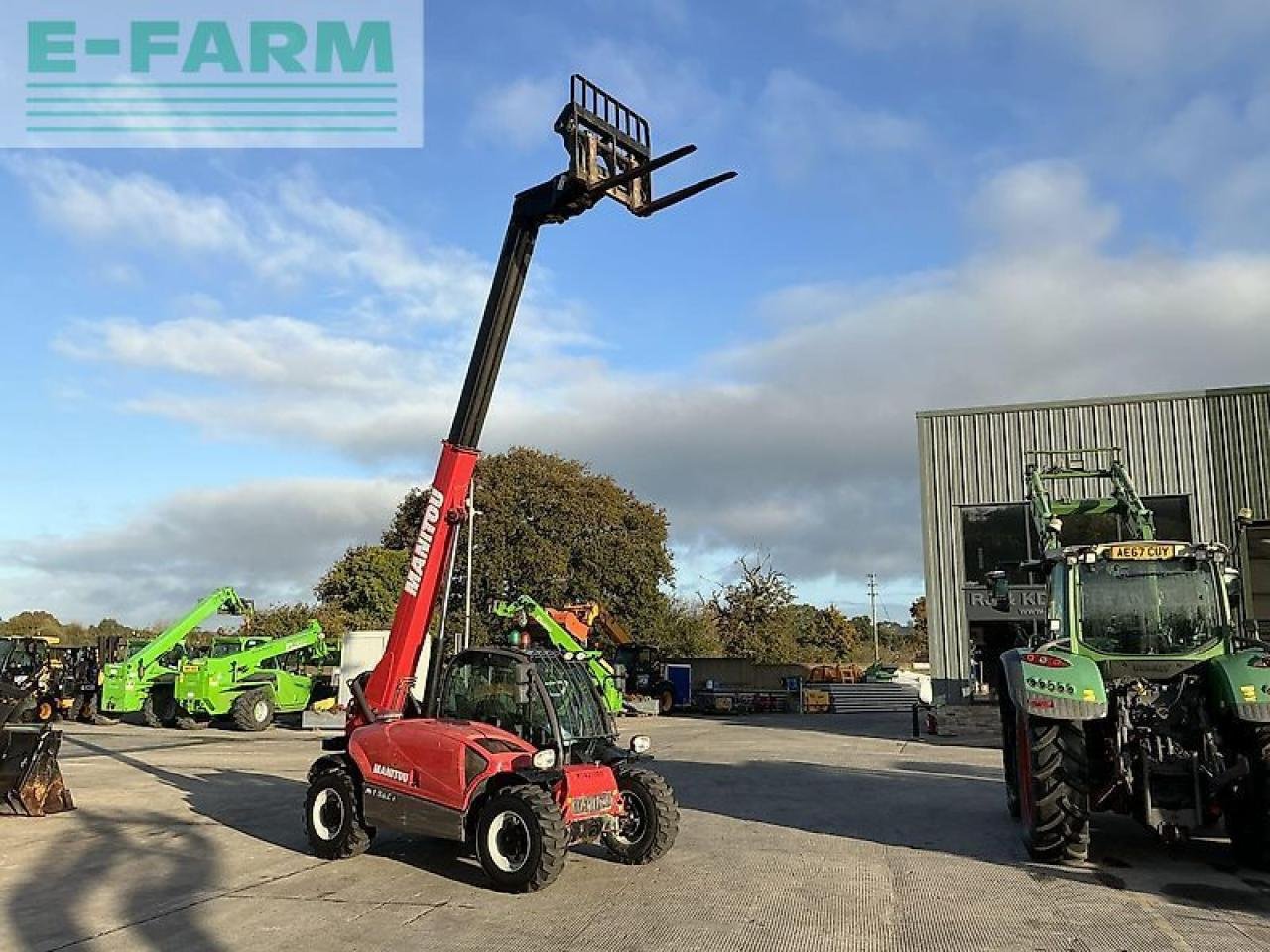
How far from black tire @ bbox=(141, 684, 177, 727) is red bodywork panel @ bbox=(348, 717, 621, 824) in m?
20.8

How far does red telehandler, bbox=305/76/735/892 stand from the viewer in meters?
8.23

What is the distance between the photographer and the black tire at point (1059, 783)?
28.0 ft

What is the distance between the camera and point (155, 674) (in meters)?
27.2

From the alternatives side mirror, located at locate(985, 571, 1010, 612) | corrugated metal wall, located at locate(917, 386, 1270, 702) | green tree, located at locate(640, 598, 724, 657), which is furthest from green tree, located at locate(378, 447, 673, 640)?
side mirror, located at locate(985, 571, 1010, 612)

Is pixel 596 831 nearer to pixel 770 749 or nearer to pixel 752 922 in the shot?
pixel 752 922

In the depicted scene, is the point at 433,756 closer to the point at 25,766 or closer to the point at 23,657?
the point at 25,766

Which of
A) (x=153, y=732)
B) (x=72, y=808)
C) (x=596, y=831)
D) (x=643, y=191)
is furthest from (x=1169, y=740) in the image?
(x=153, y=732)

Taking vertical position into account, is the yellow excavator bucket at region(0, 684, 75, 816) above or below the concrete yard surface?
above

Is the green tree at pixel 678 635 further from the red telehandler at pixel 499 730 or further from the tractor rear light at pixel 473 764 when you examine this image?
the tractor rear light at pixel 473 764

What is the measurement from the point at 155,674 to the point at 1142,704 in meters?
25.1

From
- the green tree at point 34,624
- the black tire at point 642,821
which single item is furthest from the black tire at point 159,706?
the green tree at point 34,624

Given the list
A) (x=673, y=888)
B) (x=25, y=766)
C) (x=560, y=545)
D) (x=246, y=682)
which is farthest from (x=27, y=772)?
(x=560, y=545)

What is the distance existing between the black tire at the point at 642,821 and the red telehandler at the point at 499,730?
0.04ft

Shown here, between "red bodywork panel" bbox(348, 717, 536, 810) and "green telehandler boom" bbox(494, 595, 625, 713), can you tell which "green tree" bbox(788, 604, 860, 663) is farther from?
"red bodywork panel" bbox(348, 717, 536, 810)
